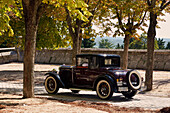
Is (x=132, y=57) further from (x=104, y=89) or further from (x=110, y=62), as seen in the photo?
(x=104, y=89)

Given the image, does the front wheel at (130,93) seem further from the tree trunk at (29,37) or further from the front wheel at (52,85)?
the tree trunk at (29,37)

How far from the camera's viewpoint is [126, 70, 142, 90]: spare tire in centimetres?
1128

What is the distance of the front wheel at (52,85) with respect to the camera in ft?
43.0

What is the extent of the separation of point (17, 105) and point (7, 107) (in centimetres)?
46

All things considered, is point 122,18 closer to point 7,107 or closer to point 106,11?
point 106,11

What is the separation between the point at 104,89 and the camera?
11422 millimetres

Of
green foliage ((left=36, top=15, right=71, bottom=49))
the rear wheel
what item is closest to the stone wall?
green foliage ((left=36, top=15, right=71, bottom=49))

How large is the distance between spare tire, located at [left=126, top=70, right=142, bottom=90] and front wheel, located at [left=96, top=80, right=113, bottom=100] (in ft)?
2.67

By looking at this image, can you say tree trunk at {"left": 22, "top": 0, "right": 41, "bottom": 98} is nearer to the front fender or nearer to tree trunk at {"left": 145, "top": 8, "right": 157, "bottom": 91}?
the front fender

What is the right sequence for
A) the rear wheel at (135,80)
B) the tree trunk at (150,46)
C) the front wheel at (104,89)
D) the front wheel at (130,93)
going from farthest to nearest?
the tree trunk at (150,46), the front wheel at (130,93), the rear wheel at (135,80), the front wheel at (104,89)

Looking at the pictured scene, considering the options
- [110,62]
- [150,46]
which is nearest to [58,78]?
[110,62]

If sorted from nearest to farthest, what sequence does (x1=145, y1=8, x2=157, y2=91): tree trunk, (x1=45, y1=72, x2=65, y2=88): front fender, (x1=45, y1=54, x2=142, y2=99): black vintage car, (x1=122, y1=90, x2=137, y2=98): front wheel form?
(x1=45, y1=54, x2=142, y2=99): black vintage car
(x1=122, y1=90, x2=137, y2=98): front wheel
(x1=45, y1=72, x2=65, y2=88): front fender
(x1=145, y1=8, x2=157, y2=91): tree trunk

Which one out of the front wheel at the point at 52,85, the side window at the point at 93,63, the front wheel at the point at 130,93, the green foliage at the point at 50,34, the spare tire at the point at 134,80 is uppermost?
the green foliage at the point at 50,34

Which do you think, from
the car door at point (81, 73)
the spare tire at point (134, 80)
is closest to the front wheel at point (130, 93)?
the spare tire at point (134, 80)
